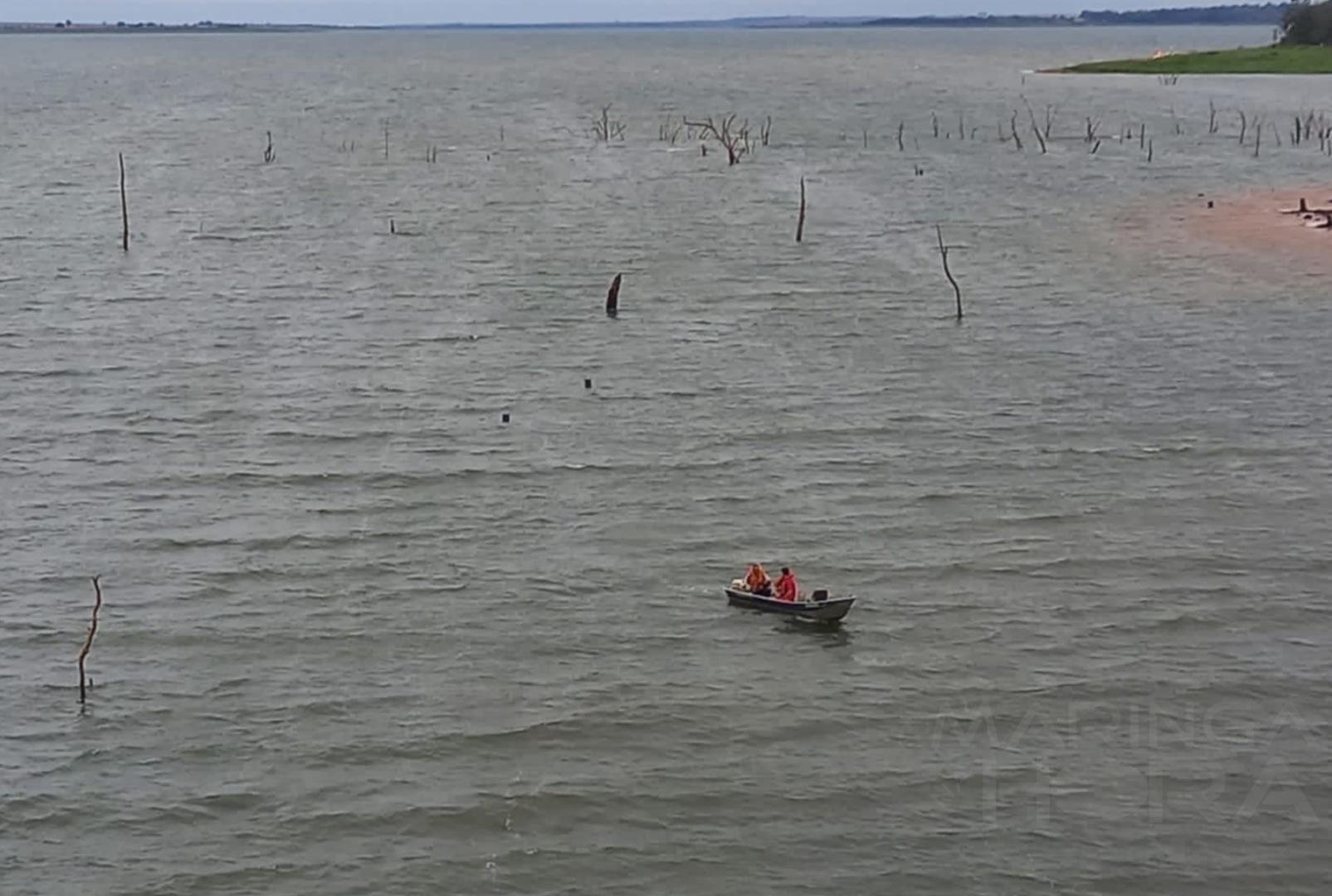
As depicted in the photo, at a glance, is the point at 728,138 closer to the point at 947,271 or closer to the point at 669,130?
the point at 669,130

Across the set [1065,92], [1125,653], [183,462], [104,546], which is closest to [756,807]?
[1125,653]

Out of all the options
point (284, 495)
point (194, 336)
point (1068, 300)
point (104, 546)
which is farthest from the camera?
point (1068, 300)

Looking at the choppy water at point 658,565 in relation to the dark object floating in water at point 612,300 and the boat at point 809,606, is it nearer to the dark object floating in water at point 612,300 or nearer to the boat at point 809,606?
the boat at point 809,606

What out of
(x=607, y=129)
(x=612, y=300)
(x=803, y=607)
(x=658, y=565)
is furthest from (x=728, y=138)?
(x=803, y=607)

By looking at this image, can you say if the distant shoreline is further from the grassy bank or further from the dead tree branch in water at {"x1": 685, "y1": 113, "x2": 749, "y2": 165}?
the dead tree branch in water at {"x1": 685, "y1": 113, "x2": 749, "y2": 165}

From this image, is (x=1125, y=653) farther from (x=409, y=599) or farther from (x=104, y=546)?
(x=104, y=546)

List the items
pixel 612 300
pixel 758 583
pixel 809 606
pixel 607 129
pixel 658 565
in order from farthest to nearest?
pixel 607 129 → pixel 612 300 → pixel 658 565 → pixel 758 583 → pixel 809 606
